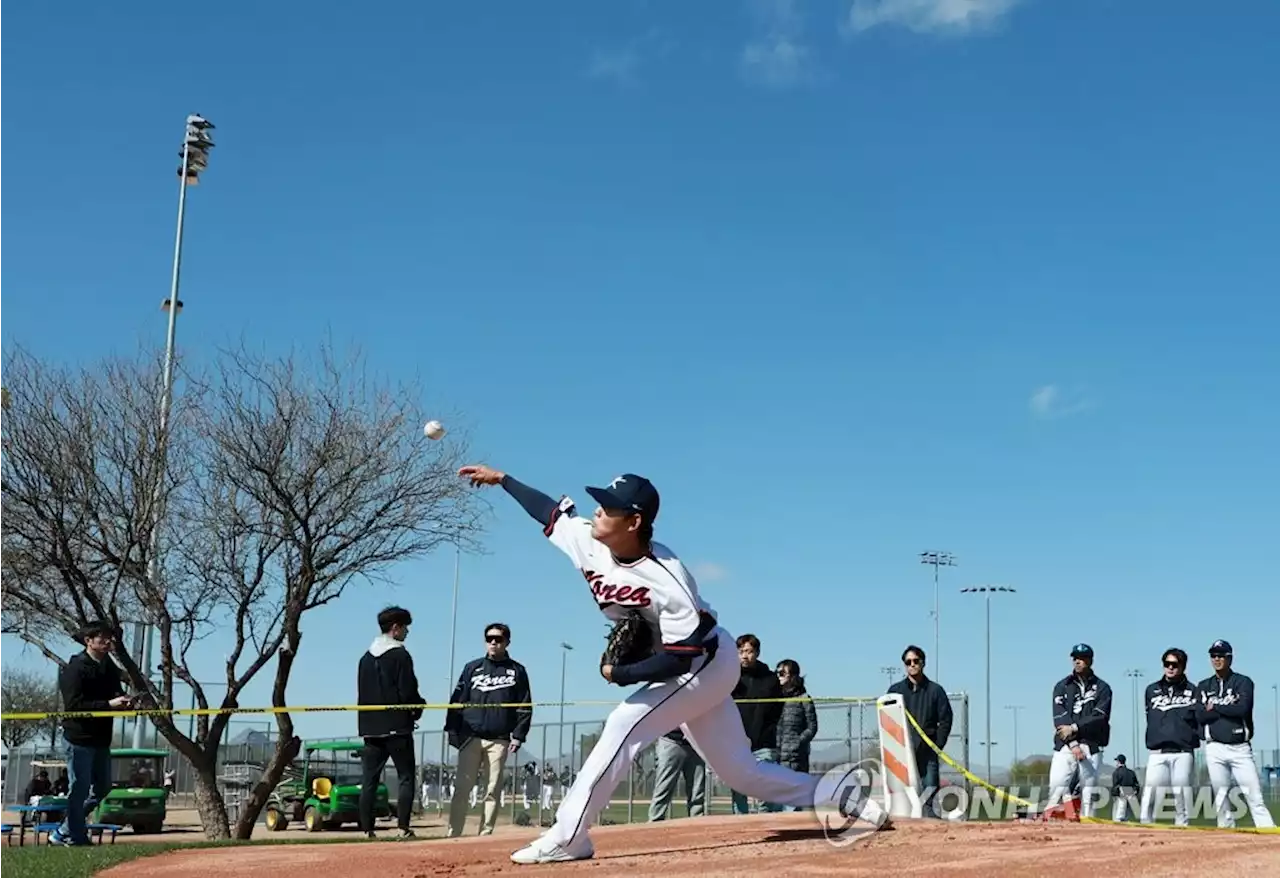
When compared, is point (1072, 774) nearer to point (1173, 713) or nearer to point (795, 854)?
point (1173, 713)

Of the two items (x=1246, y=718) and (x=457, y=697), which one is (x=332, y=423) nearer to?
(x=457, y=697)

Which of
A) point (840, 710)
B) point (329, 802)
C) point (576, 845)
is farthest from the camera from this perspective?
point (329, 802)

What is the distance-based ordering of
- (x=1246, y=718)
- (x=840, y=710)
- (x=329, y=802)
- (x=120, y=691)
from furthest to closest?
(x=329, y=802) → (x=840, y=710) → (x=1246, y=718) → (x=120, y=691)

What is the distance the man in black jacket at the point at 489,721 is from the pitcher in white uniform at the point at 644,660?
520cm

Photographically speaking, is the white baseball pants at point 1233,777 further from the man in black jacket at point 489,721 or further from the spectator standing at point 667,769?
the man in black jacket at point 489,721

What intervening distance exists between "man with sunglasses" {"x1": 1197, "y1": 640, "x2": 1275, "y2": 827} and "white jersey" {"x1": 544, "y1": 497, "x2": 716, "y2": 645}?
819cm

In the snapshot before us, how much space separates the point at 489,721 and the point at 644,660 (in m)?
5.61

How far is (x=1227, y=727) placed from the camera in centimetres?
1355

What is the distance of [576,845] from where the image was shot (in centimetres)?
737

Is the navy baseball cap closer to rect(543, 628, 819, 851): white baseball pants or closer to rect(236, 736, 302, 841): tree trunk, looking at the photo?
rect(543, 628, 819, 851): white baseball pants

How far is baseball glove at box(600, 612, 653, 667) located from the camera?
24.0 ft

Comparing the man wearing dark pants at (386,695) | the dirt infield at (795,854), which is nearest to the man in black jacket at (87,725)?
the man wearing dark pants at (386,695)

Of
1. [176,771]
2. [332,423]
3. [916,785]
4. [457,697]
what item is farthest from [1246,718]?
[176,771]

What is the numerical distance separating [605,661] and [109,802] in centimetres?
1998
